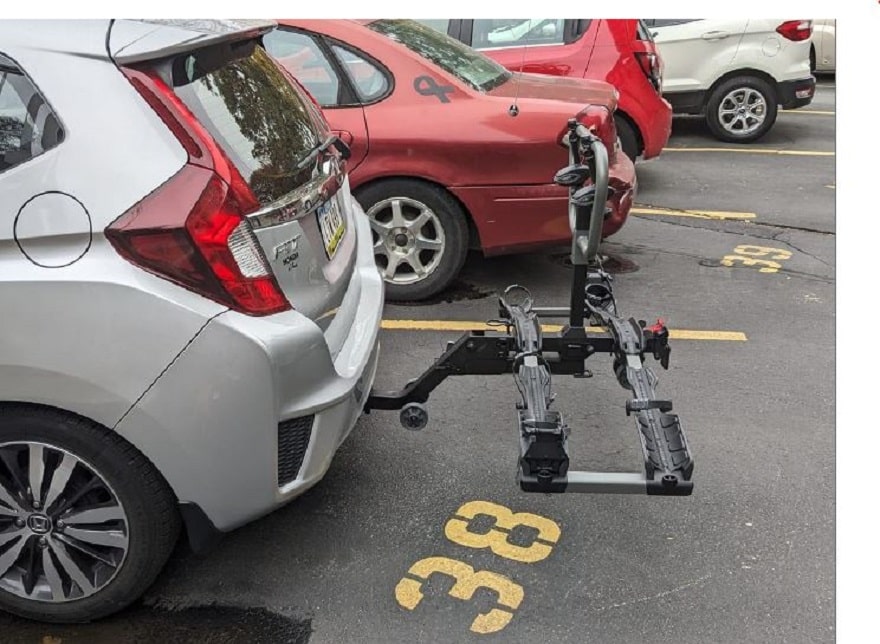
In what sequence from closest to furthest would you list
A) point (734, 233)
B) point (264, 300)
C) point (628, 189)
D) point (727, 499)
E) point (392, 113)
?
point (264, 300)
point (727, 499)
point (392, 113)
point (628, 189)
point (734, 233)

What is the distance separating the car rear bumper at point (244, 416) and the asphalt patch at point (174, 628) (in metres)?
0.33

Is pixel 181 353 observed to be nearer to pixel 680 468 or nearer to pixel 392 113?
pixel 680 468

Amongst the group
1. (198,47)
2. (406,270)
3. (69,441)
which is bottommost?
(406,270)

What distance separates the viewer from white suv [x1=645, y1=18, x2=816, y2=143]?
8578 millimetres

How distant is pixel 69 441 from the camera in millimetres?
2090

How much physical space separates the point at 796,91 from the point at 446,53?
5.65 metres

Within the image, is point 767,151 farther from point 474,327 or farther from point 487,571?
point 487,571

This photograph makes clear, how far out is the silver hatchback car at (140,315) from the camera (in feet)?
6.39

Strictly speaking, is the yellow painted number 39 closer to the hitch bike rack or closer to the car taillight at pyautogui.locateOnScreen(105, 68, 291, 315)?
the hitch bike rack

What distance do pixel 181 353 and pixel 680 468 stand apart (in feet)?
4.61

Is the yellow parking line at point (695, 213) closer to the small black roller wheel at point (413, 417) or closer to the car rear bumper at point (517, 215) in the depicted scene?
the car rear bumper at point (517, 215)

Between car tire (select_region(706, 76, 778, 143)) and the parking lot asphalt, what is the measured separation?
5.26 m

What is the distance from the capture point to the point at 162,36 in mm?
2107

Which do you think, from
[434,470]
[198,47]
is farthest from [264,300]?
[434,470]
